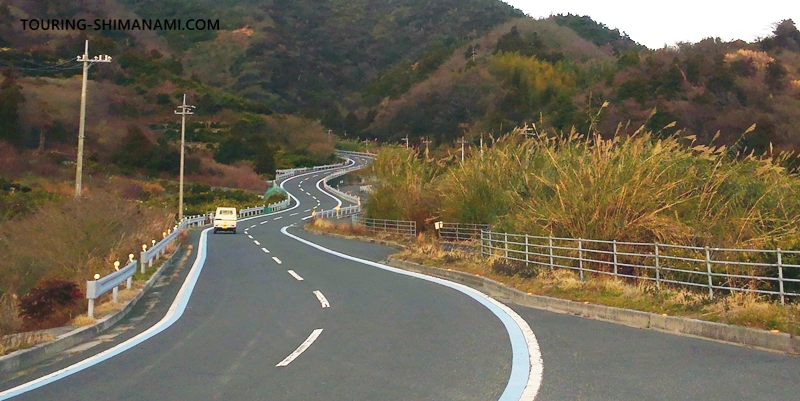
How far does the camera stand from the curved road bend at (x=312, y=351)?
783 cm

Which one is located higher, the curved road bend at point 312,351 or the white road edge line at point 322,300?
the white road edge line at point 322,300

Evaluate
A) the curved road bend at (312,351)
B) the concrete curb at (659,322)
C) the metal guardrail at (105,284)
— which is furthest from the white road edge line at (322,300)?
the metal guardrail at (105,284)

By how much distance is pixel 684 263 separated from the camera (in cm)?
1423

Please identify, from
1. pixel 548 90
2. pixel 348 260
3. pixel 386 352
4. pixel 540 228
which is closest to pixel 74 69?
pixel 548 90

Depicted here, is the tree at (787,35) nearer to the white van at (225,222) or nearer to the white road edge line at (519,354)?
the white van at (225,222)

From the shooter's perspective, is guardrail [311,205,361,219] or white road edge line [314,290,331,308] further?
guardrail [311,205,361,219]

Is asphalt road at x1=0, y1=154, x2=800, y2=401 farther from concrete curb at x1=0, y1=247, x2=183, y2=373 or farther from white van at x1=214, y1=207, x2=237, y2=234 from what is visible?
white van at x1=214, y1=207, x2=237, y2=234

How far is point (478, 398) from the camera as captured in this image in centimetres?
721

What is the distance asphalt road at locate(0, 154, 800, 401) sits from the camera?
299 inches

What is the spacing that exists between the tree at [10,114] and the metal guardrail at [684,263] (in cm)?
6670

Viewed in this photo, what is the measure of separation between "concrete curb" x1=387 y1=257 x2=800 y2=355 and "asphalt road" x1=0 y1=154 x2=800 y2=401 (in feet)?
0.75

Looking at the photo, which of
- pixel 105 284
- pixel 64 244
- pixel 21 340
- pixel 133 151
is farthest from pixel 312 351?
pixel 133 151

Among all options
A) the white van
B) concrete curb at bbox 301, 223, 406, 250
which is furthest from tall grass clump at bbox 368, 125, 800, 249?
the white van

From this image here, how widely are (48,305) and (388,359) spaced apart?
695 cm
